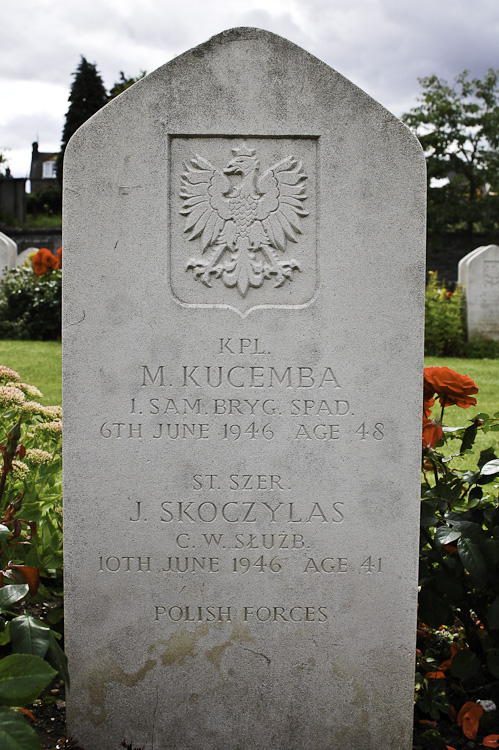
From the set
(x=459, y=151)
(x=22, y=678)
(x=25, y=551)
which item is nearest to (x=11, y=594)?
(x=22, y=678)

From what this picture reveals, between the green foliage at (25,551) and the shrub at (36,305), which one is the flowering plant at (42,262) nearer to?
the shrub at (36,305)

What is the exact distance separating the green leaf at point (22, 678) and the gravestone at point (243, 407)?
77cm

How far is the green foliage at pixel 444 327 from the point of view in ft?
43.7

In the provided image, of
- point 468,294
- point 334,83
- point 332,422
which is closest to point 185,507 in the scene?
point 332,422

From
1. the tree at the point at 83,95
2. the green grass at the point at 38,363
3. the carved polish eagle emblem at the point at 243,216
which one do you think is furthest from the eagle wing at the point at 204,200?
the tree at the point at 83,95

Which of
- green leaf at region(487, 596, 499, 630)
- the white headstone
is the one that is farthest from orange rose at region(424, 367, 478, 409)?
the white headstone

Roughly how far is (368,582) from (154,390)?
100 cm

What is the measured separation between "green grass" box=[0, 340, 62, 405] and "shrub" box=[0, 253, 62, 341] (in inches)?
25.0

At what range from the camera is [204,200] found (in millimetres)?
2502

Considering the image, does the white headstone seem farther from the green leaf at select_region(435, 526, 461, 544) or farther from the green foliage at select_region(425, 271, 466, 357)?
the green leaf at select_region(435, 526, 461, 544)

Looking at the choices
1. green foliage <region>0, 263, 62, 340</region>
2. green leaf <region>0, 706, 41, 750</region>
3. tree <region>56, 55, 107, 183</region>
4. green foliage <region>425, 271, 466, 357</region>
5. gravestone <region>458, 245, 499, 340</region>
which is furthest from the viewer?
tree <region>56, 55, 107, 183</region>

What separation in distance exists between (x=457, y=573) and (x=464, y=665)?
1.07 feet

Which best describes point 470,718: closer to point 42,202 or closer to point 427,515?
point 427,515

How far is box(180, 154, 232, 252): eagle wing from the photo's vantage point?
2.49 m
